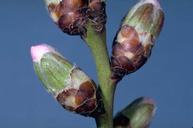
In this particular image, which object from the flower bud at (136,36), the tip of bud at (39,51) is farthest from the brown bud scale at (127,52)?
the tip of bud at (39,51)

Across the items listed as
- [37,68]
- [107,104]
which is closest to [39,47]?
[37,68]

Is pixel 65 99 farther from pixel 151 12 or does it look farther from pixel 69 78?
pixel 151 12

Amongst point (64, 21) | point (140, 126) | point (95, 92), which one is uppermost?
point (64, 21)

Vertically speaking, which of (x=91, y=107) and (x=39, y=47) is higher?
(x=39, y=47)

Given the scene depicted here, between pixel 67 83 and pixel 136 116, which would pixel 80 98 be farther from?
pixel 136 116

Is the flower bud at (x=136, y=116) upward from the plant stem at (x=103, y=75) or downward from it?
downward

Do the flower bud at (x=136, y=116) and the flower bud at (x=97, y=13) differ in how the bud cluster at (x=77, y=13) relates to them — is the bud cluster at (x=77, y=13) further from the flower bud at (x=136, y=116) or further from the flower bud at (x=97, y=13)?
the flower bud at (x=136, y=116)
